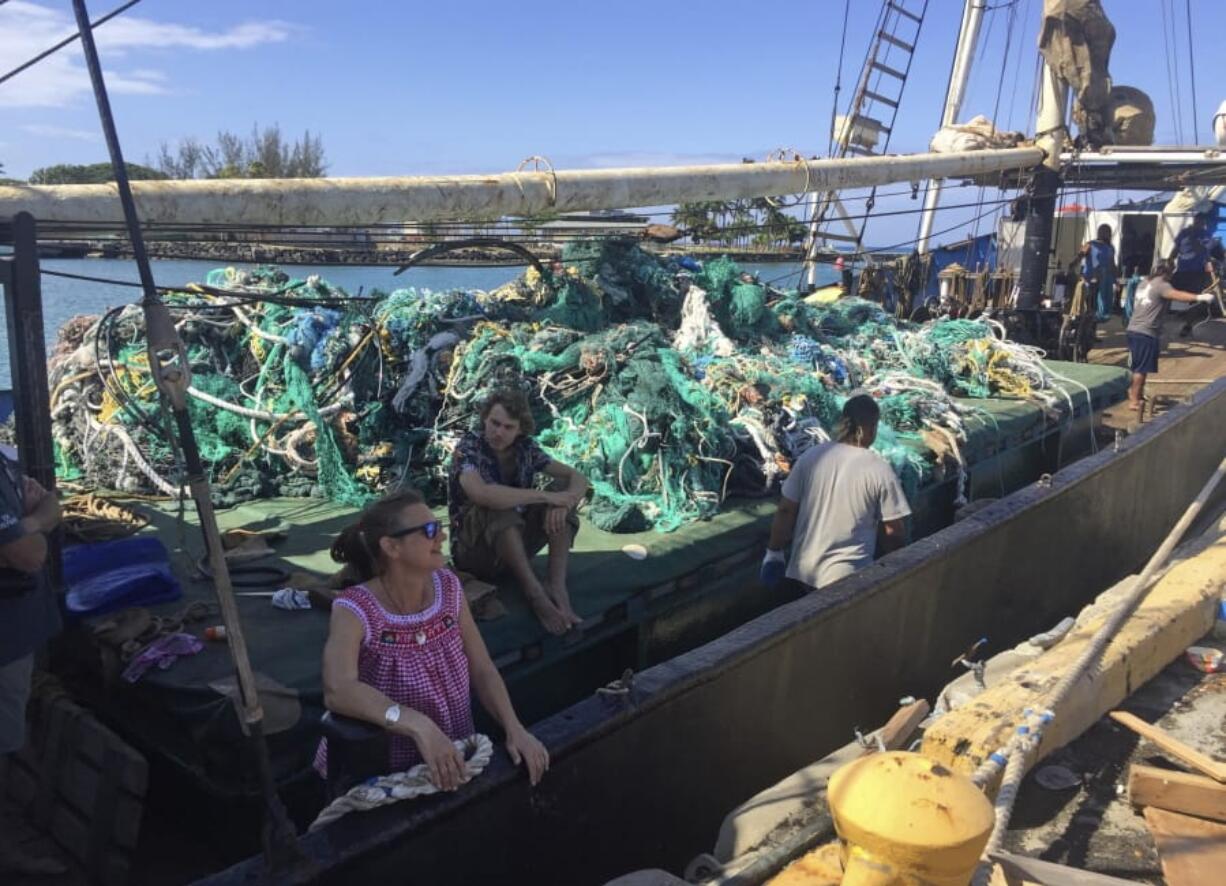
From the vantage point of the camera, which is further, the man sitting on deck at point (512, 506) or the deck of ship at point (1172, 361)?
the deck of ship at point (1172, 361)

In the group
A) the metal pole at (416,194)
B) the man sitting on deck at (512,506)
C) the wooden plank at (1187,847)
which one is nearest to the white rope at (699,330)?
the metal pole at (416,194)

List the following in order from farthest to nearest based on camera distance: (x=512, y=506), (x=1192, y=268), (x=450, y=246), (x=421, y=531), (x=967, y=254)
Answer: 1. (x=967, y=254)
2. (x=1192, y=268)
3. (x=450, y=246)
4. (x=512, y=506)
5. (x=421, y=531)

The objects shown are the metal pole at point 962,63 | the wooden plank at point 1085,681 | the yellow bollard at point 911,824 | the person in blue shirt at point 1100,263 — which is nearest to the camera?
the yellow bollard at point 911,824

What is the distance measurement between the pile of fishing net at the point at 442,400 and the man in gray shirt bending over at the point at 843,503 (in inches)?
31.2

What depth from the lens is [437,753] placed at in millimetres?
2570

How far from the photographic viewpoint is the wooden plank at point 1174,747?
10.4 ft

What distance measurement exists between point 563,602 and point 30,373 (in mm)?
2295

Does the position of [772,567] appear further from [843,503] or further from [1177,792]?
[1177,792]

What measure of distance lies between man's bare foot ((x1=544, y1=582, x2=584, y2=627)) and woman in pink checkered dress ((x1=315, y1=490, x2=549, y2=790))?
3.98ft

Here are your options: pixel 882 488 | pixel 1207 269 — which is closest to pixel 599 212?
pixel 882 488

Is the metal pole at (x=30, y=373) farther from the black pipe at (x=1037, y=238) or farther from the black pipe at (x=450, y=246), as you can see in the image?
the black pipe at (x=1037, y=238)

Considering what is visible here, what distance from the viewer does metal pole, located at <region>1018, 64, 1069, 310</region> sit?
11836mm

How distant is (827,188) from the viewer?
8.54 m

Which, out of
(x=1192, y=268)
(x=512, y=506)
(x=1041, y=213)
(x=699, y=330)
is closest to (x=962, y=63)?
(x=1192, y=268)
